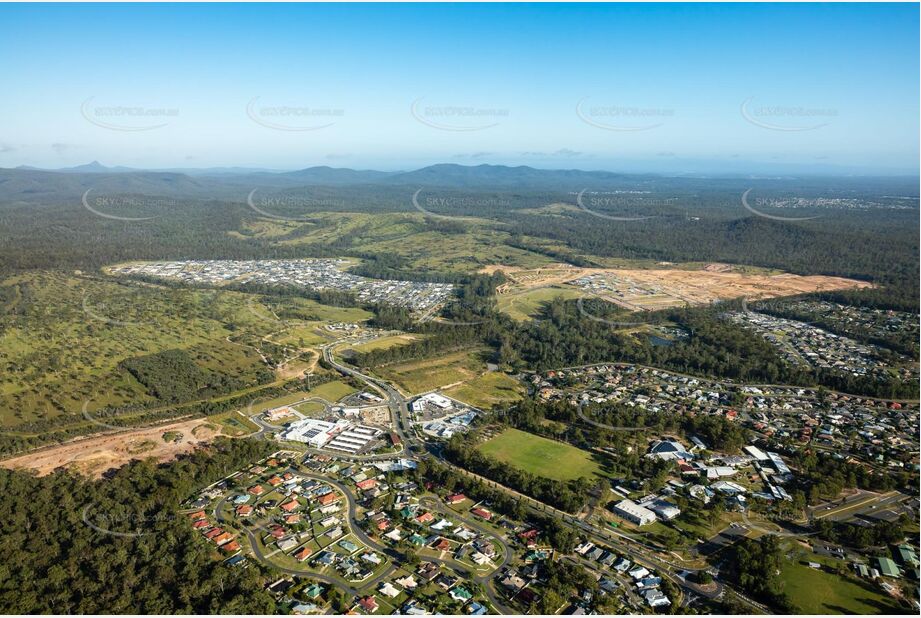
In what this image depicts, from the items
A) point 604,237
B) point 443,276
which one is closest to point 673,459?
point 443,276

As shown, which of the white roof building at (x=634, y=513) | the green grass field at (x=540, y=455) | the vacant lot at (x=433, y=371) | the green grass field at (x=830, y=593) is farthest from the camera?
the vacant lot at (x=433, y=371)

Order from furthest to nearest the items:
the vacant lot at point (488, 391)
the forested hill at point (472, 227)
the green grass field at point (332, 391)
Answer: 1. the forested hill at point (472, 227)
2. the vacant lot at point (488, 391)
3. the green grass field at point (332, 391)

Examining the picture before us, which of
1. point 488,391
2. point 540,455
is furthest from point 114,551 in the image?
point 488,391

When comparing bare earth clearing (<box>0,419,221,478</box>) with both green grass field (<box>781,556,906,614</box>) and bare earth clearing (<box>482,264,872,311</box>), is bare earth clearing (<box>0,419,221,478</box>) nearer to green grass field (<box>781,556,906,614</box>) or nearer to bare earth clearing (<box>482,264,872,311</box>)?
green grass field (<box>781,556,906,614</box>)

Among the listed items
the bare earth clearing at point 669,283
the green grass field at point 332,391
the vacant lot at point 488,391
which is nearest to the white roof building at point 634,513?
the vacant lot at point 488,391

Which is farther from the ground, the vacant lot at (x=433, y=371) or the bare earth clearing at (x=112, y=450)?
the vacant lot at (x=433, y=371)

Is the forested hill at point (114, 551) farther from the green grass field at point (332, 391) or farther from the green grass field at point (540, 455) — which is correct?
the green grass field at point (540, 455)

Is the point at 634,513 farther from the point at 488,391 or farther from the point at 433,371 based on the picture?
the point at 433,371
